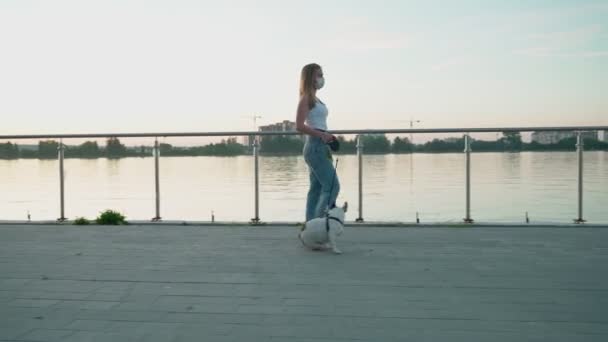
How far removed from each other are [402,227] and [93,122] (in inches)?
843

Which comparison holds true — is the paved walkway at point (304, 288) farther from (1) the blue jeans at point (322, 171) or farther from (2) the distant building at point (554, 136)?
(2) the distant building at point (554, 136)

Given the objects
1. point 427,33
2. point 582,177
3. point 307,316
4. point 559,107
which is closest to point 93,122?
point 427,33

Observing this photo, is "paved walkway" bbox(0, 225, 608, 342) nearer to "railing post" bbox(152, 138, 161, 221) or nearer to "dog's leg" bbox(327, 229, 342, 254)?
"dog's leg" bbox(327, 229, 342, 254)

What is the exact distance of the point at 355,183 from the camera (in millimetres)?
5352

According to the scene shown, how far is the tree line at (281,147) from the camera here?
5.21 metres

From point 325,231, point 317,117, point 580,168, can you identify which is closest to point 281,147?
point 317,117

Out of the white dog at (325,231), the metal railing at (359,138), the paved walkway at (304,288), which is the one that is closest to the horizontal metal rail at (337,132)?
the metal railing at (359,138)

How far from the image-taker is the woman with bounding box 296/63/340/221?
3.83 meters

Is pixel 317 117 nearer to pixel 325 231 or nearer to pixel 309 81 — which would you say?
pixel 309 81

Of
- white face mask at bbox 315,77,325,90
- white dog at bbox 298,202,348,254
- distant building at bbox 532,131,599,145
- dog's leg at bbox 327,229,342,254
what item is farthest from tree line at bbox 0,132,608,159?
dog's leg at bbox 327,229,342,254

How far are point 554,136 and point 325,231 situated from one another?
9.23ft

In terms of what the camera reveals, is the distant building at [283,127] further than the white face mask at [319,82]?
Yes

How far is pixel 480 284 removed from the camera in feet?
8.69

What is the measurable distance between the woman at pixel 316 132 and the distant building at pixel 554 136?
7.74ft
